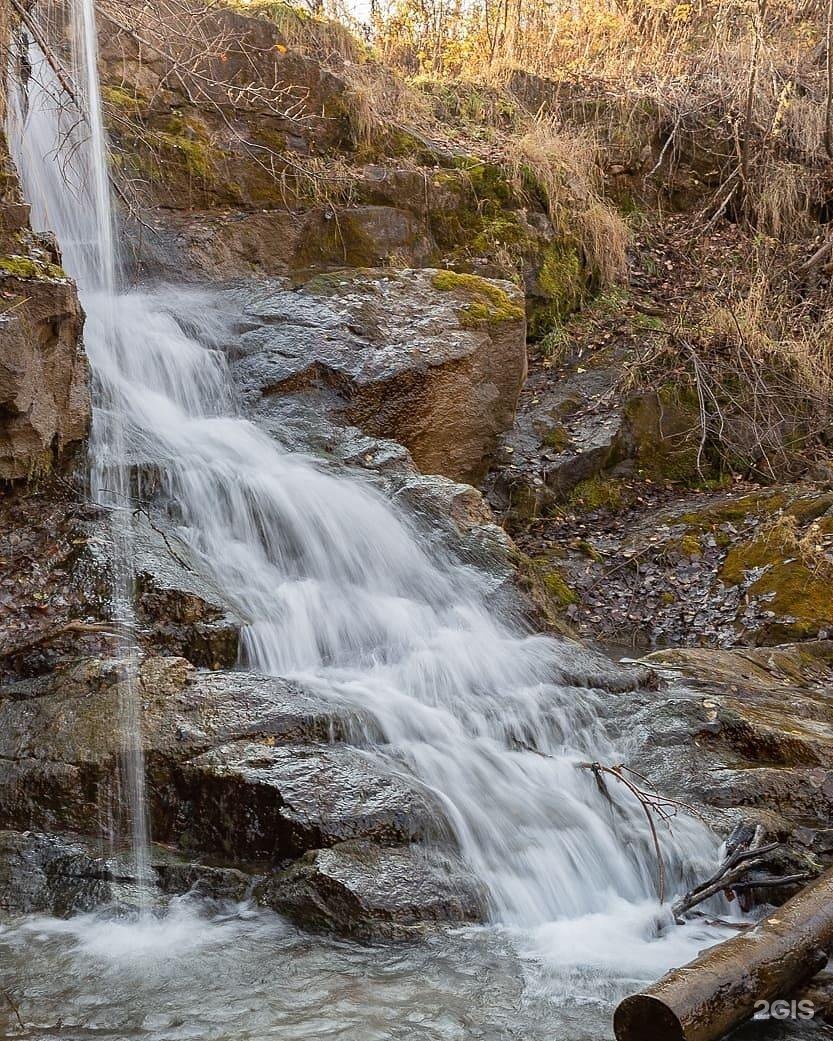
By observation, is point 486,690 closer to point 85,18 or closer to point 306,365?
point 306,365

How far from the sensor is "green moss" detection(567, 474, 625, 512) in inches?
356

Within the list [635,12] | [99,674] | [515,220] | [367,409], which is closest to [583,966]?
[99,674]

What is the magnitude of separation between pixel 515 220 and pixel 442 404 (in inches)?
143

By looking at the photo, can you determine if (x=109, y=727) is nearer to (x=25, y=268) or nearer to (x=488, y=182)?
(x=25, y=268)

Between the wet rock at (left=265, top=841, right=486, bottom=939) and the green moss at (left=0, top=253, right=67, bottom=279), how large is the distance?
11.5 ft

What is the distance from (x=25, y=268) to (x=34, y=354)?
48 cm

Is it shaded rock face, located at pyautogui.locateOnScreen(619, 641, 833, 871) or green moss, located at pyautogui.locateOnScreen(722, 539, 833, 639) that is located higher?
green moss, located at pyautogui.locateOnScreen(722, 539, 833, 639)

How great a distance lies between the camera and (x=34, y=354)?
5359 millimetres

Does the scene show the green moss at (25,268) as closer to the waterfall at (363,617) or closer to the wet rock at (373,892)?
the waterfall at (363,617)

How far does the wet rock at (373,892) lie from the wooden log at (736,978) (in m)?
1.17

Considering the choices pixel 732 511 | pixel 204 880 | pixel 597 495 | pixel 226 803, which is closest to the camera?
pixel 204 880

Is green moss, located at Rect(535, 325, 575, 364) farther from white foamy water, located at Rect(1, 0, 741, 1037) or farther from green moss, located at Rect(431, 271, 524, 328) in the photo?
white foamy water, located at Rect(1, 0, 741, 1037)

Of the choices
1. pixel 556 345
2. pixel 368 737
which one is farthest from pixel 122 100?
pixel 368 737

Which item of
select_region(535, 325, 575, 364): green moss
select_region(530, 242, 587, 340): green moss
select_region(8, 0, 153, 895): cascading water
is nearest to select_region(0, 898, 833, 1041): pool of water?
select_region(8, 0, 153, 895): cascading water
